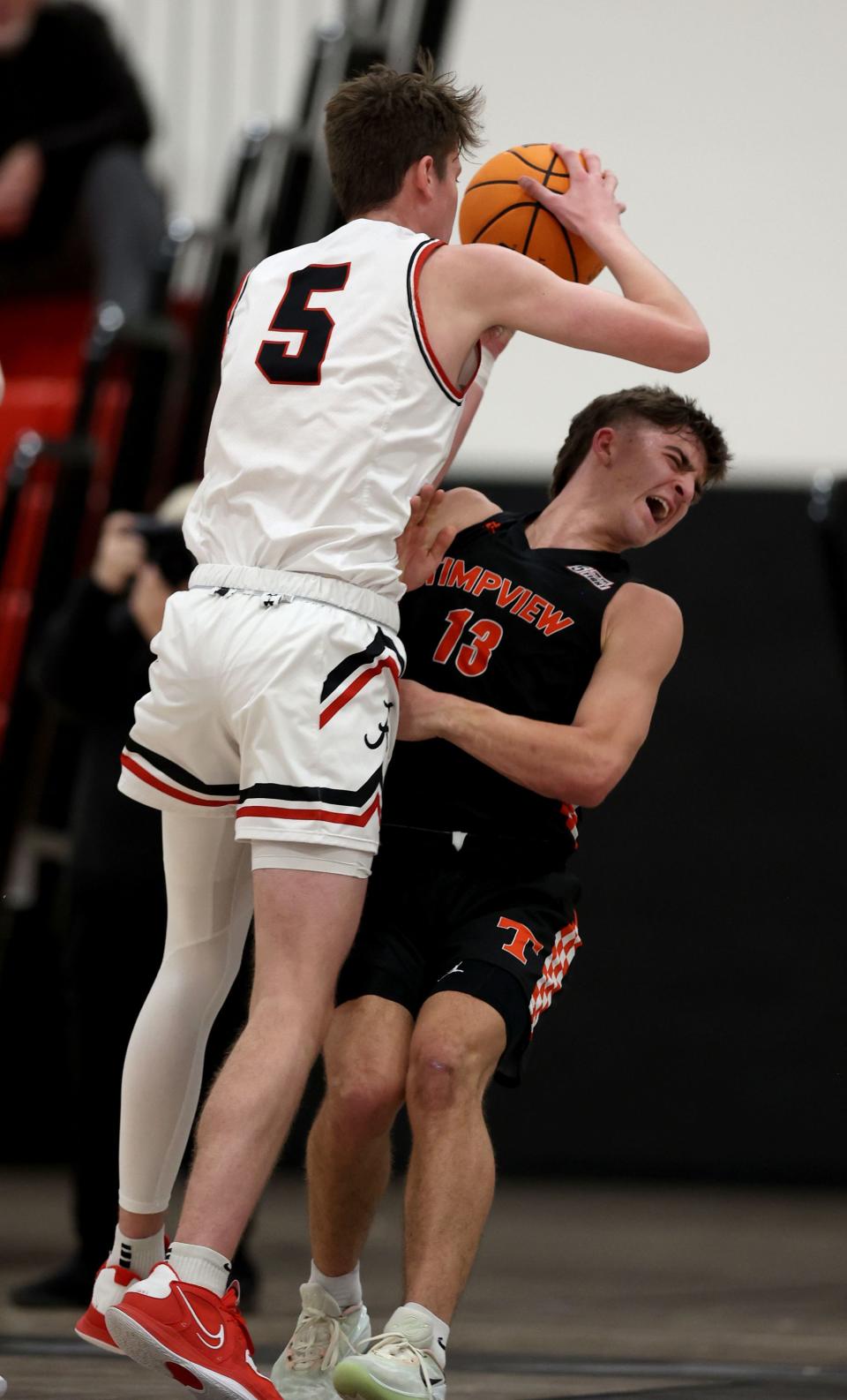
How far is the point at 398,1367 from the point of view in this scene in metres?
2.53

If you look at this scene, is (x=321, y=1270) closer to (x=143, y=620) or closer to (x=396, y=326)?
(x=396, y=326)

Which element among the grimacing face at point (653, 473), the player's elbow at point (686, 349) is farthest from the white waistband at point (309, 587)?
the grimacing face at point (653, 473)

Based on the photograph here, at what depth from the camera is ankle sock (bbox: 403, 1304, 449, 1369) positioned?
2.64 meters

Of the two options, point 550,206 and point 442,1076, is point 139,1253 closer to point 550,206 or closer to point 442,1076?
point 442,1076

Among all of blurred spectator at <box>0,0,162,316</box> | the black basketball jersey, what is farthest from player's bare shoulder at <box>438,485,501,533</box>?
blurred spectator at <box>0,0,162,316</box>

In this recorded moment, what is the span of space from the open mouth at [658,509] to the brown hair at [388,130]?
729 millimetres

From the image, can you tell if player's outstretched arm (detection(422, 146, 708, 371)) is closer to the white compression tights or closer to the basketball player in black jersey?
the basketball player in black jersey

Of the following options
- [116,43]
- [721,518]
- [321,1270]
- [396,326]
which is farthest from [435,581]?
[116,43]

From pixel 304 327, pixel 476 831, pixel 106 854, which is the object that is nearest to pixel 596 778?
pixel 476 831

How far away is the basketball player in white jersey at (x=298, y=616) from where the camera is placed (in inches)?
105

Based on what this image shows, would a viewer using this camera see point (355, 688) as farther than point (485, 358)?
No

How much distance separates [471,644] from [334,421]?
0.57m

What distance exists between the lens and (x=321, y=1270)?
9.77ft

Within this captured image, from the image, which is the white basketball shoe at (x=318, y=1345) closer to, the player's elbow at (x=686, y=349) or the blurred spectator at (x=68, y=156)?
the player's elbow at (x=686, y=349)
